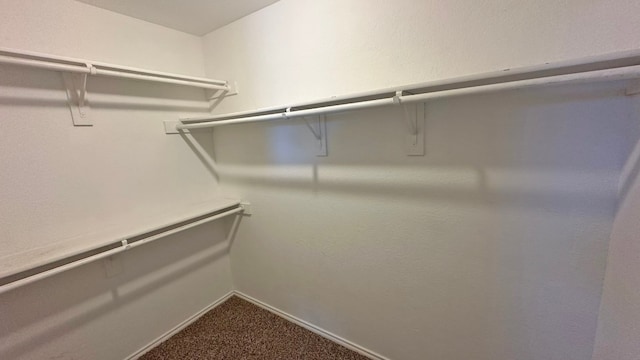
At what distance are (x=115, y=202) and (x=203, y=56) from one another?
1.22 metres

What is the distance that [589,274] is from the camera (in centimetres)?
92

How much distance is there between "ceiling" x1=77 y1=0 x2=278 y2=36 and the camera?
144cm

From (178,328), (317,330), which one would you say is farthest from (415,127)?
(178,328)

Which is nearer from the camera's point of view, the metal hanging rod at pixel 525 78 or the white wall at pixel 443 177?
the metal hanging rod at pixel 525 78

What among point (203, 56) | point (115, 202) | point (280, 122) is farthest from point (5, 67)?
point (280, 122)

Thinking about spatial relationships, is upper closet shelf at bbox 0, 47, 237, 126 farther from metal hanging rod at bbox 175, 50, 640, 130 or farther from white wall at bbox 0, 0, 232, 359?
metal hanging rod at bbox 175, 50, 640, 130

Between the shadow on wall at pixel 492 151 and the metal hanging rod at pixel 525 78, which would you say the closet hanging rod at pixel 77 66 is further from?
the metal hanging rod at pixel 525 78

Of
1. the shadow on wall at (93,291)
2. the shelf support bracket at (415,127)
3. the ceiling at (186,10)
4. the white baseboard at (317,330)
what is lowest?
the white baseboard at (317,330)

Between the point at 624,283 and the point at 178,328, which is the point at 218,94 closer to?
the point at 178,328

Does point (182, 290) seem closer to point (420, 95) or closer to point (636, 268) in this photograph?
point (420, 95)

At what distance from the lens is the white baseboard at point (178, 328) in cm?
163

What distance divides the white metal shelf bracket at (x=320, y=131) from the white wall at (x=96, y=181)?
1.02 meters

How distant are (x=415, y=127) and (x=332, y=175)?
527 mm

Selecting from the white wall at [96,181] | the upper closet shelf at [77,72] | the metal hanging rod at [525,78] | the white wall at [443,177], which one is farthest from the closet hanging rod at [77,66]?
the metal hanging rod at [525,78]
